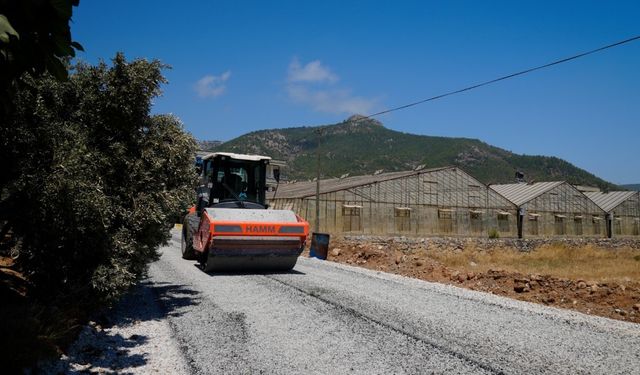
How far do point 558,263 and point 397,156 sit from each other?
98.9 metres

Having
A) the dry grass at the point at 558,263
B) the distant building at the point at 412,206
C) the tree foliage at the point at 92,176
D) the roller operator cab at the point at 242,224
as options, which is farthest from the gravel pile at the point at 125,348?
the distant building at the point at 412,206

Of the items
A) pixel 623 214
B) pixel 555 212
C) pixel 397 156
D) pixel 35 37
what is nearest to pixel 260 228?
pixel 35 37

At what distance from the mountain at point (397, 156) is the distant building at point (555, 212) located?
5379 centimetres

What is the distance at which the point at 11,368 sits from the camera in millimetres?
4039

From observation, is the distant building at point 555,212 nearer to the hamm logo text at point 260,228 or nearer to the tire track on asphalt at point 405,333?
the hamm logo text at point 260,228

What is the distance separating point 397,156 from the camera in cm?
11938

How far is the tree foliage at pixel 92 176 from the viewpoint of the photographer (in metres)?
5.67

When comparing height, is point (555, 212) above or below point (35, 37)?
above

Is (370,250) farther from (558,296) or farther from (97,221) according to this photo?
(97,221)

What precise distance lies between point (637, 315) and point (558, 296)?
77.3 inches

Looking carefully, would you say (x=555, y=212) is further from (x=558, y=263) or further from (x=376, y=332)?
(x=376, y=332)

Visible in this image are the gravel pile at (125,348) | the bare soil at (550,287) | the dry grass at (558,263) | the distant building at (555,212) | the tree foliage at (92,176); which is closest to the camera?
the gravel pile at (125,348)

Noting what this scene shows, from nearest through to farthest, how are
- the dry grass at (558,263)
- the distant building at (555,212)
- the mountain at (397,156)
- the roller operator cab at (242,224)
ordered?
the roller operator cab at (242,224)
the dry grass at (558,263)
the distant building at (555,212)
the mountain at (397,156)

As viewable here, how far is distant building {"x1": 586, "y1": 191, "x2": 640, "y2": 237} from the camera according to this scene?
170 ft
